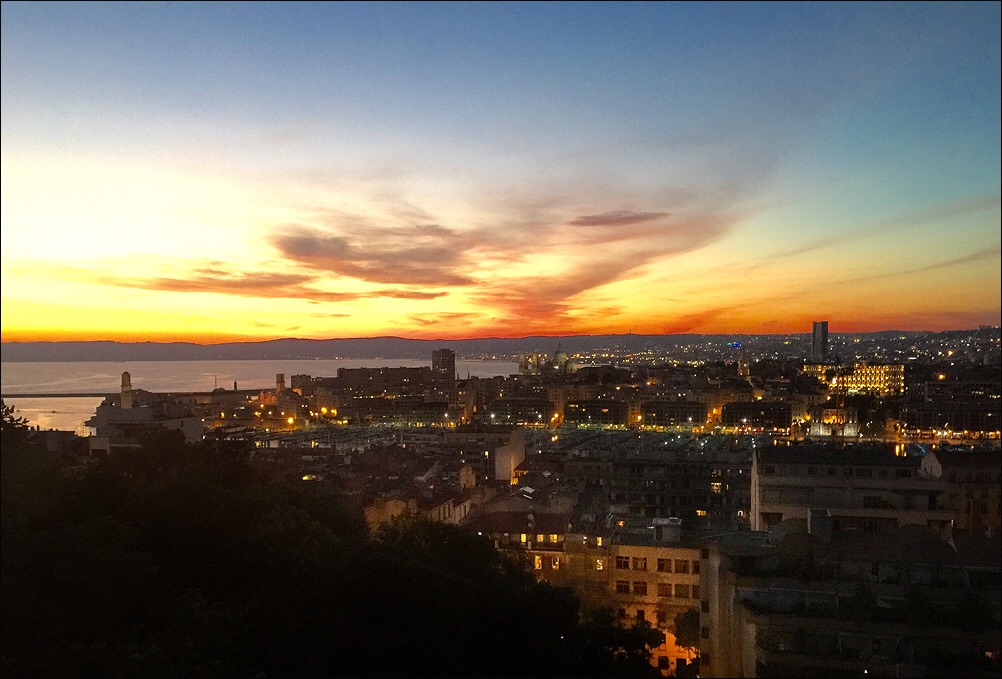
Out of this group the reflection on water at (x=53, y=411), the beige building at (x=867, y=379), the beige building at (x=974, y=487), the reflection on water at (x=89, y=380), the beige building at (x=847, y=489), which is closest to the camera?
the reflection on water at (x=89, y=380)

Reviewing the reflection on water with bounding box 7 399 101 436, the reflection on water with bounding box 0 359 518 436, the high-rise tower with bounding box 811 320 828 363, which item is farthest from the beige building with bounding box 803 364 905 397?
the reflection on water with bounding box 7 399 101 436

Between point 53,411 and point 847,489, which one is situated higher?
point 53,411

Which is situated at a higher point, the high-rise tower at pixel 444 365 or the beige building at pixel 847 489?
the high-rise tower at pixel 444 365

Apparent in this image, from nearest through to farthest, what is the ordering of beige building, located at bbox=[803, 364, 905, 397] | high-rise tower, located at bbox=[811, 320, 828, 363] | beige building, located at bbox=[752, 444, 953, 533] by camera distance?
beige building, located at bbox=[752, 444, 953, 533], high-rise tower, located at bbox=[811, 320, 828, 363], beige building, located at bbox=[803, 364, 905, 397]

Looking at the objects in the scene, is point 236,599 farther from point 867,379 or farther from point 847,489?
point 867,379

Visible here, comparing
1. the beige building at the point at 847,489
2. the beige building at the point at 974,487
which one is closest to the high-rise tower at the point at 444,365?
the beige building at the point at 847,489

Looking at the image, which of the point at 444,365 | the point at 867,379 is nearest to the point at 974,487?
the point at 444,365

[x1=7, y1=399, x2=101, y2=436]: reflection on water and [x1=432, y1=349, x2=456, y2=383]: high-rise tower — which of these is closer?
[x1=7, y1=399, x2=101, y2=436]: reflection on water

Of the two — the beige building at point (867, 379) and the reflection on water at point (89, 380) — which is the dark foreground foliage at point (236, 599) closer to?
the reflection on water at point (89, 380)

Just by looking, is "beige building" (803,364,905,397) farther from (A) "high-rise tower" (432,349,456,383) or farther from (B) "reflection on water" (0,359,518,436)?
(B) "reflection on water" (0,359,518,436)
